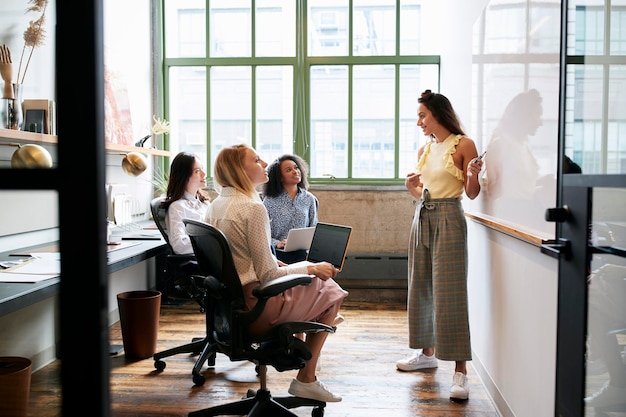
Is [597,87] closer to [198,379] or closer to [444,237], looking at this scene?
[444,237]

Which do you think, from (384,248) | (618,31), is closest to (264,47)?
(384,248)

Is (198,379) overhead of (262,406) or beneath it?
beneath

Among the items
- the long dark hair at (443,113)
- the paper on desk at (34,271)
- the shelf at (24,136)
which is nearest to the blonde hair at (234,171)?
the paper on desk at (34,271)

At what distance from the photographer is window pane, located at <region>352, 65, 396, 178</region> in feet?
18.0

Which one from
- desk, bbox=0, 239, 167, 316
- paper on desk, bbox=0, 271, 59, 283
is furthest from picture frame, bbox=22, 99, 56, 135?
paper on desk, bbox=0, 271, 59, 283

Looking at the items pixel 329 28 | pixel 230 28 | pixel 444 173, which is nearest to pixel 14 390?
pixel 444 173

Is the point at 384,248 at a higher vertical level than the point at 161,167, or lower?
lower

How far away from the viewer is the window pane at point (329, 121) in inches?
217

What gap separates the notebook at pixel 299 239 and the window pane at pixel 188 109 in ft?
9.01

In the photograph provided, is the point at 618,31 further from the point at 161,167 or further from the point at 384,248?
the point at 161,167

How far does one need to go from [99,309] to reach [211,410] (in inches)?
80.2

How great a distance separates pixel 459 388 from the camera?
2.80 m

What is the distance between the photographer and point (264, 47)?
5516 mm

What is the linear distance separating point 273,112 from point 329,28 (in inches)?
40.6
